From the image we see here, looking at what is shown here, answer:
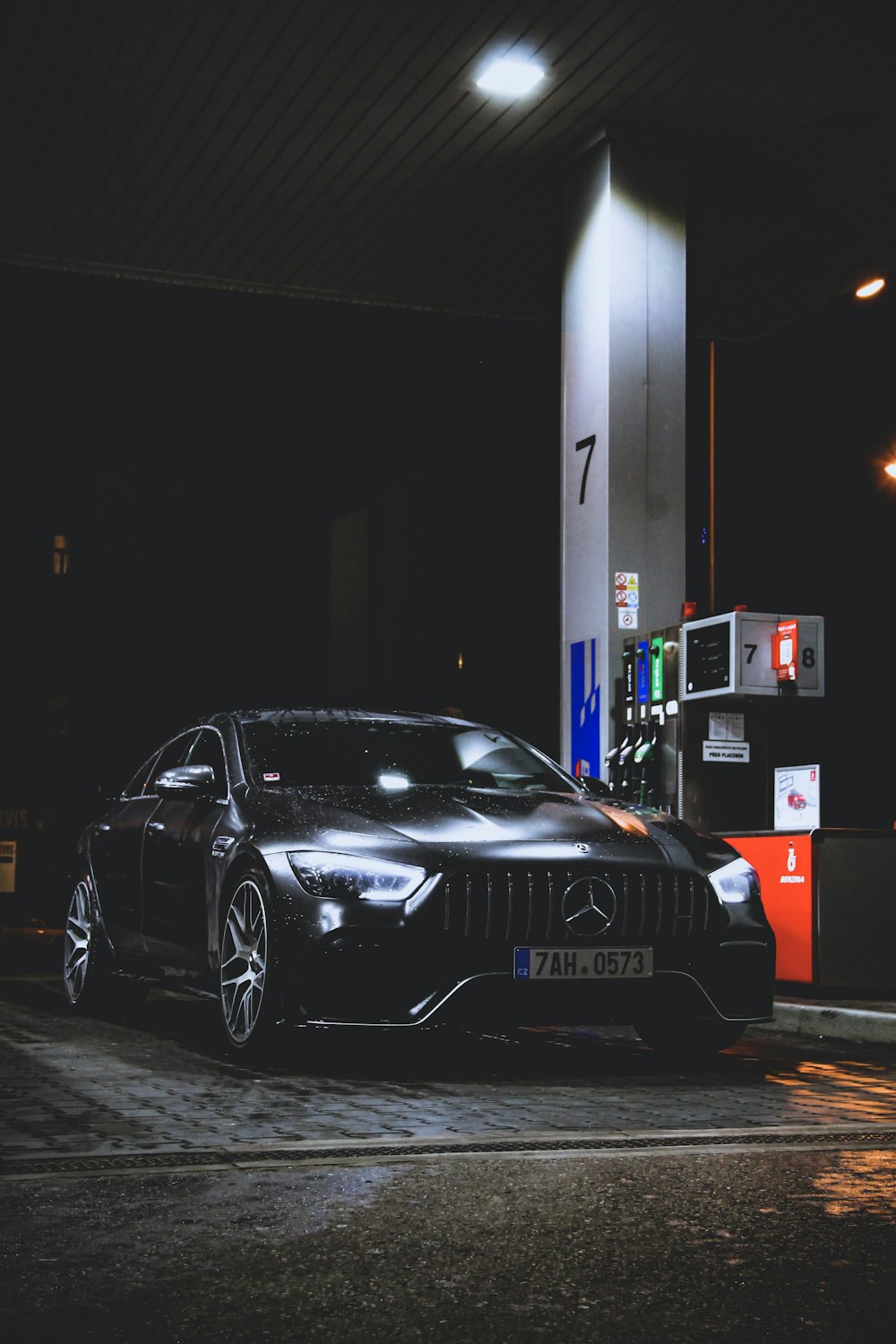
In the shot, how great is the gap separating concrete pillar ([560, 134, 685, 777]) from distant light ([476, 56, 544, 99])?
3.38 ft

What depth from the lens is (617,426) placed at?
43.9 ft

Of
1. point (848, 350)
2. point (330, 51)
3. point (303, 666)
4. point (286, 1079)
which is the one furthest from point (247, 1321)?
point (303, 666)

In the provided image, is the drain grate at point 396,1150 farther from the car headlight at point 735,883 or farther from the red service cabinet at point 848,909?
the red service cabinet at point 848,909

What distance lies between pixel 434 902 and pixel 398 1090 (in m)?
0.69

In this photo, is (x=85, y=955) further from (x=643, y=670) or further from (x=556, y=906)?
(x=643, y=670)

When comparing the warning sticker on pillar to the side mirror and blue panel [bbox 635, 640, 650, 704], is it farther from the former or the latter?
the side mirror

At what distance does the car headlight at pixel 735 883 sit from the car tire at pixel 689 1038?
56 cm

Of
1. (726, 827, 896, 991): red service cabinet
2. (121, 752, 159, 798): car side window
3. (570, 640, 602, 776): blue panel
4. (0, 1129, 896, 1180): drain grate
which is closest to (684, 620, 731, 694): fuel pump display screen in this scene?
(570, 640, 602, 776): blue panel

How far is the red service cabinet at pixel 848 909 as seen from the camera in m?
9.91

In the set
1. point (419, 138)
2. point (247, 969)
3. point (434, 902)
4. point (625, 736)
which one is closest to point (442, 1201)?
point (434, 902)

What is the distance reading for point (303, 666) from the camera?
158ft

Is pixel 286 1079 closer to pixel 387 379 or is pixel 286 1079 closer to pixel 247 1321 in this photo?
pixel 247 1321

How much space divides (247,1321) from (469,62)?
11.0 meters

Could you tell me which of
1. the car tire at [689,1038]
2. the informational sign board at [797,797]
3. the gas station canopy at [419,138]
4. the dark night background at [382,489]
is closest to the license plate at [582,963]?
the car tire at [689,1038]
